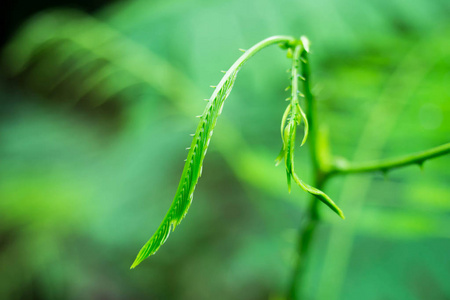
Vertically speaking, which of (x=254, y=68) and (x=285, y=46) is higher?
(x=254, y=68)

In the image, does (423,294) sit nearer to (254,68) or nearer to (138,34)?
(254,68)

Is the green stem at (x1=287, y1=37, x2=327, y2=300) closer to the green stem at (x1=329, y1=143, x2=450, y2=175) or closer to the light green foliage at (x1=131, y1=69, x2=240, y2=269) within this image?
the green stem at (x1=329, y1=143, x2=450, y2=175)

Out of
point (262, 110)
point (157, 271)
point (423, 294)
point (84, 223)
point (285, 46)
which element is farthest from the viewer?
point (157, 271)

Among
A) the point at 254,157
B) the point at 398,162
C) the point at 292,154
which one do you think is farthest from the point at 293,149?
the point at 254,157

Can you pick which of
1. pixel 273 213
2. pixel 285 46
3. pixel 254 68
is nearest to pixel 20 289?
pixel 273 213

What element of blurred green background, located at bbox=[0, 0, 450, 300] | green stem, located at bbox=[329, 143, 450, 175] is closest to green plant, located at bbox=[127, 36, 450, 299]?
green stem, located at bbox=[329, 143, 450, 175]

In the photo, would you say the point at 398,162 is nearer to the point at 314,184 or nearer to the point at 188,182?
the point at 314,184

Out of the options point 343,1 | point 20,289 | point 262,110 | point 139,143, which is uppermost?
point 343,1
